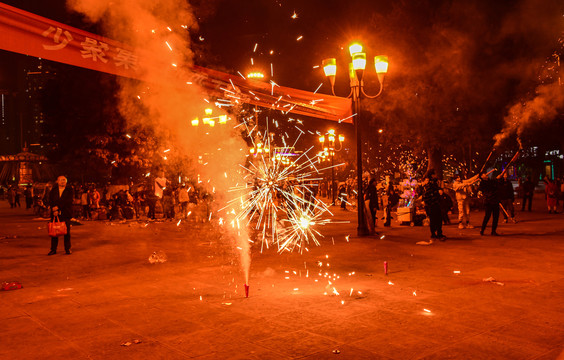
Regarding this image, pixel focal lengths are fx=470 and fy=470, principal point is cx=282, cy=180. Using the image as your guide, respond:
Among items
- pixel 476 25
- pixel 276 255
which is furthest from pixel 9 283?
pixel 476 25

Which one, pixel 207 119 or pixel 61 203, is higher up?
pixel 207 119

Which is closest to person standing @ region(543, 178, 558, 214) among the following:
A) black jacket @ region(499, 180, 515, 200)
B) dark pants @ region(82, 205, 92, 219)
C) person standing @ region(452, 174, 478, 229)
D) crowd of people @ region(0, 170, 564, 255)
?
crowd of people @ region(0, 170, 564, 255)

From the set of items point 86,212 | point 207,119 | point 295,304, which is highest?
point 207,119

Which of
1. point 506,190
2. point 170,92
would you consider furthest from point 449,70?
point 170,92

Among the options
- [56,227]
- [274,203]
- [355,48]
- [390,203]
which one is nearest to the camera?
[56,227]

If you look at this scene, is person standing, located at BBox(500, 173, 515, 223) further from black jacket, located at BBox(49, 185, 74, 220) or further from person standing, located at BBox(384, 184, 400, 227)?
black jacket, located at BBox(49, 185, 74, 220)

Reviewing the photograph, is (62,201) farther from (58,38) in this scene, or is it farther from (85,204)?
(85,204)

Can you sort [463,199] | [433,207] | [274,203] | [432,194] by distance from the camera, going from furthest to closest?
[274,203], [463,199], [432,194], [433,207]

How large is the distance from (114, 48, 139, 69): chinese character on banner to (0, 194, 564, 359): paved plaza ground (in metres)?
2.96

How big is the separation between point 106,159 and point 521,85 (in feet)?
60.1

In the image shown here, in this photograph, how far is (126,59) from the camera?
603cm

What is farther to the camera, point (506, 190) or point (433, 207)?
point (506, 190)

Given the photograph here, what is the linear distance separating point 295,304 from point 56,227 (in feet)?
20.4

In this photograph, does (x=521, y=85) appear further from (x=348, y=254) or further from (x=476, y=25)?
(x=348, y=254)
